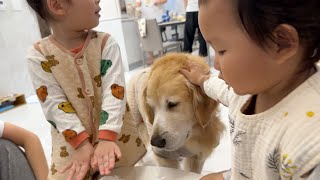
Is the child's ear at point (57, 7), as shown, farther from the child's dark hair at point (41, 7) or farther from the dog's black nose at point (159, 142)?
the dog's black nose at point (159, 142)

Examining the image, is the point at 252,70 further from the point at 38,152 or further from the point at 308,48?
the point at 38,152

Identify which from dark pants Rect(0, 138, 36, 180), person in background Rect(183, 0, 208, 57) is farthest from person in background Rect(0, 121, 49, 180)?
person in background Rect(183, 0, 208, 57)

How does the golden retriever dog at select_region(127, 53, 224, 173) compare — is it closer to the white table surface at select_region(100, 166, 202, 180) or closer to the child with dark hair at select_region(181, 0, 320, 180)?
the white table surface at select_region(100, 166, 202, 180)

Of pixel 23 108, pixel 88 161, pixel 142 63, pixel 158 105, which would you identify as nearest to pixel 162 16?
pixel 142 63

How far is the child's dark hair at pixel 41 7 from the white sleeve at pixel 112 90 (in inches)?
7.0

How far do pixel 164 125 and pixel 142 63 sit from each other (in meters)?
4.22

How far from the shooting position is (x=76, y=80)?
814mm

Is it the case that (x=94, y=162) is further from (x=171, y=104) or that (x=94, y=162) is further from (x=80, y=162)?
(x=171, y=104)

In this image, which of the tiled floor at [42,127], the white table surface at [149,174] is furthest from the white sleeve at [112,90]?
the tiled floor at [42,127]

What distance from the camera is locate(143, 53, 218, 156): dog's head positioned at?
1084 mm

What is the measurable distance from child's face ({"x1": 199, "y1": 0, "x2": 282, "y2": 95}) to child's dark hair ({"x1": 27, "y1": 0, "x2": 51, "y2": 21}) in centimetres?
50

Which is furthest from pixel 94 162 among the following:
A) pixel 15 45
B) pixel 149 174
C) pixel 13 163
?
pixel 15 45

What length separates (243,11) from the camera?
0.41m

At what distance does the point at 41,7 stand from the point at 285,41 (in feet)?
2.10
